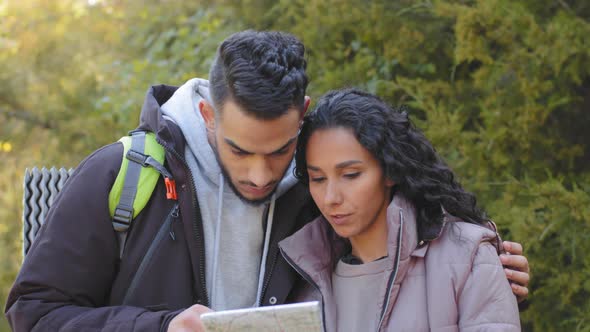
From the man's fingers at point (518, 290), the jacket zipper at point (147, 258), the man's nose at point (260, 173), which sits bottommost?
the man's fingers at point (518, 290)

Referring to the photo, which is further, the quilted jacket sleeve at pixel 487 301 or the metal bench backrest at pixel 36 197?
the metal bench backrest at pixel 36 197

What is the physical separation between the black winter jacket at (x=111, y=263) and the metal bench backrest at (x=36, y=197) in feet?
1.41

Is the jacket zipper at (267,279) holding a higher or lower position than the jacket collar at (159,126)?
lower

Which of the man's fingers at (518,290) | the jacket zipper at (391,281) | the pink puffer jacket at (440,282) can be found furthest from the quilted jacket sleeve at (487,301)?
the jacket zipper at (391,281)

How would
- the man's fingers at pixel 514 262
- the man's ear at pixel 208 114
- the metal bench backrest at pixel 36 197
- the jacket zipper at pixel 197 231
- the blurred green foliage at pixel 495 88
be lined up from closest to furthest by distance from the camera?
the man's fingers at pixel 514 262 → the jacket zipper at pixel 197 231 → the man's ear at pixel 208 114 → the metal bench backrest at pixel 36 197 → the blurred green foliage at pixel 495 88

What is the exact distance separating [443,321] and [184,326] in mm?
831

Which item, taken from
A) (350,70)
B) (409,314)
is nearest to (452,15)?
(350,70)

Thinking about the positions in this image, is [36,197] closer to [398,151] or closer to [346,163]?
[346,163]

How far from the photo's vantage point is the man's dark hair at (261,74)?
275 centimetres

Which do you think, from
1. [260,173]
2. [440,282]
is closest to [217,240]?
[260,173]

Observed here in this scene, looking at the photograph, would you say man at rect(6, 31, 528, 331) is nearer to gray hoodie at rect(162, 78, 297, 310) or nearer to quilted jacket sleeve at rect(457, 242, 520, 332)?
gray hoodie at rect(162, 78, 297, 310)

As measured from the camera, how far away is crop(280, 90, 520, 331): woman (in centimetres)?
255

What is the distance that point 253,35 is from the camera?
2.87 metres

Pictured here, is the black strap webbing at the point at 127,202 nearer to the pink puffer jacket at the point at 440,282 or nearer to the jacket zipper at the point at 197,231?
the jacket zipper at the point at 197,231
